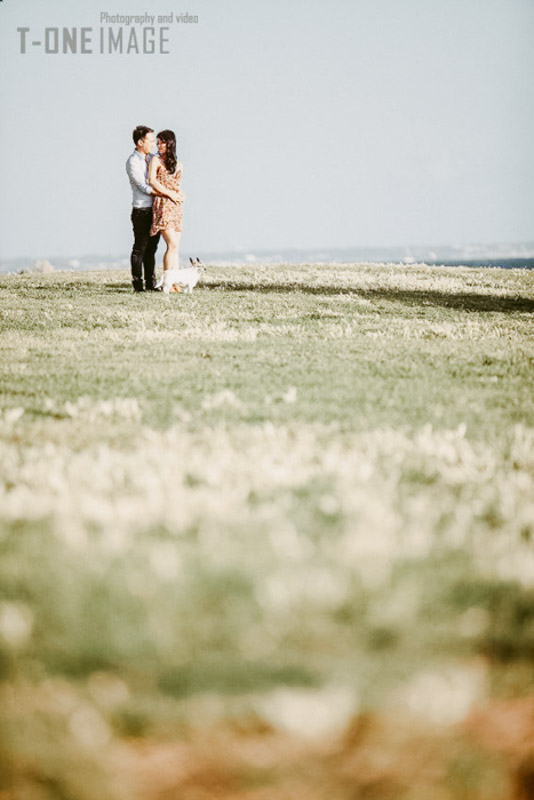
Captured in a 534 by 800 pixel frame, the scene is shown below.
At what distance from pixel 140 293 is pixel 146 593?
14.8 meters

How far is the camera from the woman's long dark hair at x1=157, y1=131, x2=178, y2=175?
1600 cm

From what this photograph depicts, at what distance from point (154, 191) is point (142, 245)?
1404mm

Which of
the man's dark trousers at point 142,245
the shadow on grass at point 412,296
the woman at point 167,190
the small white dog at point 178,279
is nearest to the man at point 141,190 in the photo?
the man's dark trousers at point 142,245

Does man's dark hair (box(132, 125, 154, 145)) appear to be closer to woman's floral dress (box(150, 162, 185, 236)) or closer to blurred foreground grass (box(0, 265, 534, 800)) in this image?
woman's floral dress (box(150, 162, 185, 236))

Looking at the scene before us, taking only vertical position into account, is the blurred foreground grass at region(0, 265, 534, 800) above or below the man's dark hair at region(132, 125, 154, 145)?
below

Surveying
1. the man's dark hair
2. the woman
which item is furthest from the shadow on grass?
the man's dark hair

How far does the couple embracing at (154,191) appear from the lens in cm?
1561

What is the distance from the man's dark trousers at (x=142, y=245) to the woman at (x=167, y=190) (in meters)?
0.17

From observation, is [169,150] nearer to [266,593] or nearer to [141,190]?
[141,190]

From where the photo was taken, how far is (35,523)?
4.03m

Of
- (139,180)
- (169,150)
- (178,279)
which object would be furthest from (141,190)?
(178,279)

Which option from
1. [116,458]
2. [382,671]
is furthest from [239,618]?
[116,458]

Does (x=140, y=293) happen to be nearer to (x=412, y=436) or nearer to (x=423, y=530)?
(x=412, y=436)

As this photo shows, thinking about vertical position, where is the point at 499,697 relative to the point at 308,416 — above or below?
below
